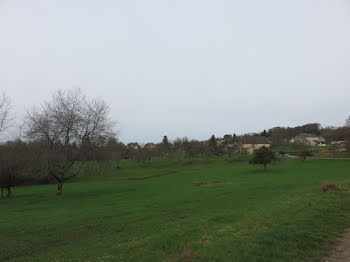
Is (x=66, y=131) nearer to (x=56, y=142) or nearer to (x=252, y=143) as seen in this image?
(x=56, y=142)

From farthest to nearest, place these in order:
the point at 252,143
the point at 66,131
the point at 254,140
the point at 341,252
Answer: the point at 254,140
the point at 252,143
the point at 66,131
the point at 341,252

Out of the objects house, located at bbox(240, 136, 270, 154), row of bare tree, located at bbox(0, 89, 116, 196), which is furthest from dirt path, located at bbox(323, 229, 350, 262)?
house, located at bbox(240, 136, 270, 154)

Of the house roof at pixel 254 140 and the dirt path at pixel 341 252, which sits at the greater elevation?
the house roof at pixel 254 140

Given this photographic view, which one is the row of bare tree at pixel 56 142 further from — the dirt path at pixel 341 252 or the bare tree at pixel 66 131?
the dirt path at pixel 341 252

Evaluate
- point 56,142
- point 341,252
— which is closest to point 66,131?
point 56,142

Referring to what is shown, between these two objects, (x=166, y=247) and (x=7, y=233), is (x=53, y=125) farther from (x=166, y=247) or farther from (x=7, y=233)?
(x=166, y=247)

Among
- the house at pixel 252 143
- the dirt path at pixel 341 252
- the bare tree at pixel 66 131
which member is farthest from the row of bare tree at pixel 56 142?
the house at pixel 252 143

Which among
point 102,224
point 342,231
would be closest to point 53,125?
point 102,224

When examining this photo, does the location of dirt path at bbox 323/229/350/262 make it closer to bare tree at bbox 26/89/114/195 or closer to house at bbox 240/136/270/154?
bare tree at bbox 26/89/114/195

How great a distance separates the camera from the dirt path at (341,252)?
6.46 metres

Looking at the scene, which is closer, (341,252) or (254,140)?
(341,252)

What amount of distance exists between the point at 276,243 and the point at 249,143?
13210cm

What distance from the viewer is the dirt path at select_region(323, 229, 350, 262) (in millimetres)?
6465

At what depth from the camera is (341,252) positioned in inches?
272
